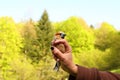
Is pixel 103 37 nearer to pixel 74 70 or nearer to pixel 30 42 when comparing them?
pixel 30 42

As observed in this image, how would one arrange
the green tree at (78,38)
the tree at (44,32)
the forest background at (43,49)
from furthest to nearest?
1. the green tree at (78,38)
2. the tree at (44,32)
3. the forest background at (43,49)

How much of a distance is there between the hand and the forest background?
31.0 metres

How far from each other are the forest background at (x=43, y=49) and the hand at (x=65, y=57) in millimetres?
31042

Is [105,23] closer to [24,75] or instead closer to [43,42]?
[43,42]

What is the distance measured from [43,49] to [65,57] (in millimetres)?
64026

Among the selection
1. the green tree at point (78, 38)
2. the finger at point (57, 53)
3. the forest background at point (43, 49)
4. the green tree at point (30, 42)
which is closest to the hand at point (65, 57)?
the finger at point (57, 53)

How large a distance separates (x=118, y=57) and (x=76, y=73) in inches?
2311

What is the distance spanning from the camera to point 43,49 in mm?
66750

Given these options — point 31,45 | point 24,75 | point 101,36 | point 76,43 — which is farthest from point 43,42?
point 24,75

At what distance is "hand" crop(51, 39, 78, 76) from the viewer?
9.05ft

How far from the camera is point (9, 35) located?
49.1m

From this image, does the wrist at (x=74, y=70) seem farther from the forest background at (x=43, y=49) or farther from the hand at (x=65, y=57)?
the forest background at (x=43, y=49)

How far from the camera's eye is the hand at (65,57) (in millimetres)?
2760

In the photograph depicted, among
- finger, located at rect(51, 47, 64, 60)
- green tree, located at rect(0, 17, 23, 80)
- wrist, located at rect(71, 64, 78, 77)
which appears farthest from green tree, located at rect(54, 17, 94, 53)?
finger, located at rect(51, 47, 64, 60)
